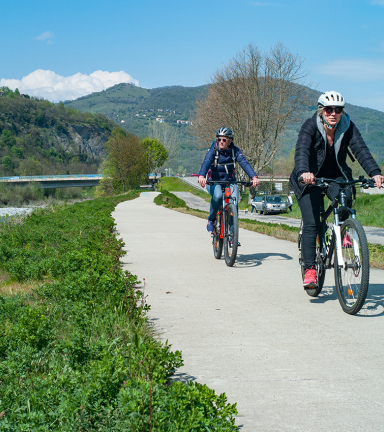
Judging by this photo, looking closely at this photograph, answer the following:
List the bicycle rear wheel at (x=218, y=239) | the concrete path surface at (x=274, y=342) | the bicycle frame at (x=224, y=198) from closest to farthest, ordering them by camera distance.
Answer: the concrete path surface at (x=274, y=342) → the bicycle frame at (x=224, y=198) → the bicycle rear wheel at (x=218, y=239)

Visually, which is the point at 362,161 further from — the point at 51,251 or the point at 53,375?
the point at 51,251

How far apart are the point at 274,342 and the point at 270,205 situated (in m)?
34.8

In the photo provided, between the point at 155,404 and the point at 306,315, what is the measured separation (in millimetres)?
2708

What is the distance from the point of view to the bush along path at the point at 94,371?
6.57 ft

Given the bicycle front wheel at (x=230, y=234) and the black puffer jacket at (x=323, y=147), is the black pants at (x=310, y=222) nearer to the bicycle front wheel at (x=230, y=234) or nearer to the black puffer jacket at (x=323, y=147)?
the black puffer jacket at (x=323, y=147)

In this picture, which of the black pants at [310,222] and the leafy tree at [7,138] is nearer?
the black pants at [310,222]

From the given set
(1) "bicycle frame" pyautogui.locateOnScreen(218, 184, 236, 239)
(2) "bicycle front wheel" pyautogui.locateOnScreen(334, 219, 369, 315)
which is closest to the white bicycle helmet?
(2) "bicycle front wheel" pyautogui.locateOnScreen(334, 219, 369, 315)

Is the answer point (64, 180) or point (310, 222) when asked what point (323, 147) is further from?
point (64, 180)

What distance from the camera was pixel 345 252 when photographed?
15.0ft

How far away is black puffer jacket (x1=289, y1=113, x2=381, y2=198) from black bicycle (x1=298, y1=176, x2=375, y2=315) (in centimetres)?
20

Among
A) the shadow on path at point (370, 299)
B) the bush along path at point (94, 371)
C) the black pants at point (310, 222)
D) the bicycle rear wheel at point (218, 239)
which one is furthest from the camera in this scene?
the bicycle rear wheel at point (218, 239)

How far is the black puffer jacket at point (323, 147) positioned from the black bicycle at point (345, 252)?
200mm

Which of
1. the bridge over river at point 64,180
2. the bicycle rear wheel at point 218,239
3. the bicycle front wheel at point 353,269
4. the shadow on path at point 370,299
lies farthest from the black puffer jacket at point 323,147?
the bridge over river at point 64,180

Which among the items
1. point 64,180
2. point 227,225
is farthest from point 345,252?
point 64,180
